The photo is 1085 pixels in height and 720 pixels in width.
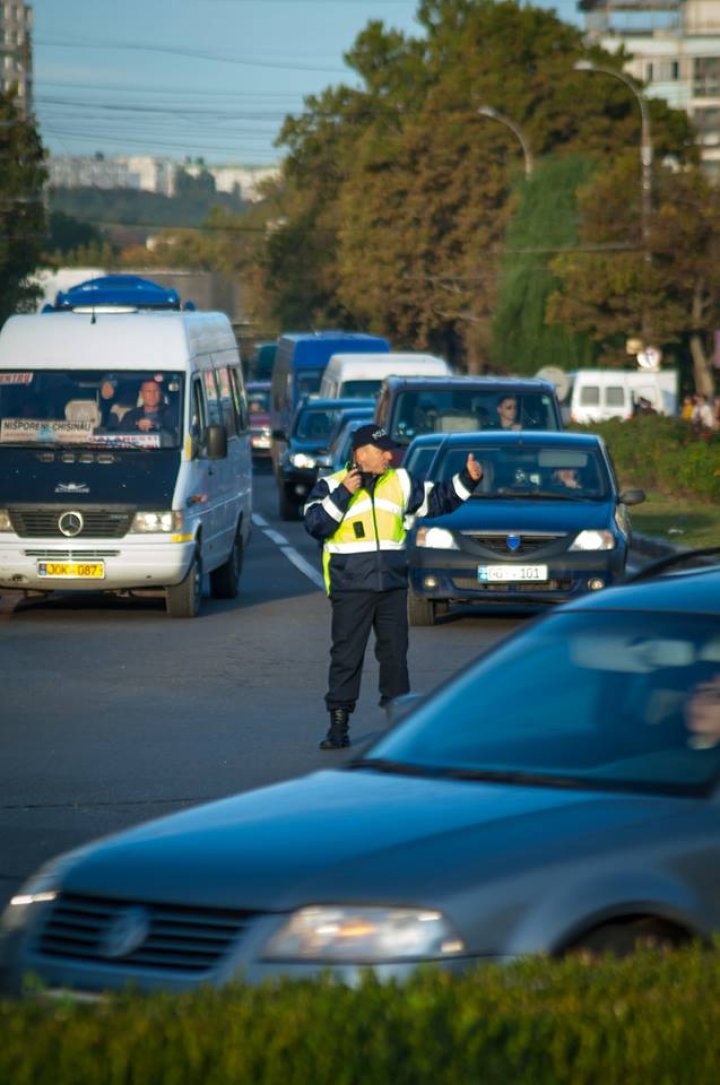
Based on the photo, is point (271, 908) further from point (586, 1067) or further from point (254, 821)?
point (586, 1067)

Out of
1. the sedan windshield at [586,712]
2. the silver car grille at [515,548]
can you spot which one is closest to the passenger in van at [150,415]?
the silver car grille at [515,548]

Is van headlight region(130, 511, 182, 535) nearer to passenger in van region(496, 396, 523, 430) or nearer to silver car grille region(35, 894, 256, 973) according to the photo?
passenger in van region(496, 396, 523, 430)

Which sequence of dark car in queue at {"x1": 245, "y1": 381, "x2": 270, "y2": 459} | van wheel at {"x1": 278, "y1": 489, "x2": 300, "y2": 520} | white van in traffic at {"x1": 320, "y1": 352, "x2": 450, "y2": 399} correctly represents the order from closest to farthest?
1. van wheel at {"x1": 278, "y1": 489, "x2": 300, "y2": 520}
2. white van in traffic at {"x1": 320, "y1": 352, "x2": 450, "y2": 399}
3. dark car in queue at {"x1": 245, "y1": 381, "x2": 270, "y2": 459}

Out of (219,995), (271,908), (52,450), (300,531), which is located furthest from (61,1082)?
(300,531)

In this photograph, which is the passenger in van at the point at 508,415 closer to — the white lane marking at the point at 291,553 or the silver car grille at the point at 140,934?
the white lane marking at the point at 291,553

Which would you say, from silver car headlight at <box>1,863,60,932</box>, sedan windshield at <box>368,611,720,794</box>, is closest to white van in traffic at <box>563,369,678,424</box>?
sedan windshield at <box>368,611,720,794</box>

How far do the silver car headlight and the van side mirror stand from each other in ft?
45.2

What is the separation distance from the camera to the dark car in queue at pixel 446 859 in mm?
5285

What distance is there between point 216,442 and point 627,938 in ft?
47.3

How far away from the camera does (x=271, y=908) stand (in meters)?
5.31

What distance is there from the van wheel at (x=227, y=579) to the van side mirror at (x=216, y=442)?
63.7 inches

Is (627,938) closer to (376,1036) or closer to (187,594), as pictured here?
(376,1036)

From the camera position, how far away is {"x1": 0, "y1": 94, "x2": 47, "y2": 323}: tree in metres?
71.0

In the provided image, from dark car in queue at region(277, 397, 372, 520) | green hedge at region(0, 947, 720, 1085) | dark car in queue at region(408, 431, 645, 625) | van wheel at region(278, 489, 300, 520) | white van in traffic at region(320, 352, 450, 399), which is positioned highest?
green hedge at region(0, 947, 720, 1085)
